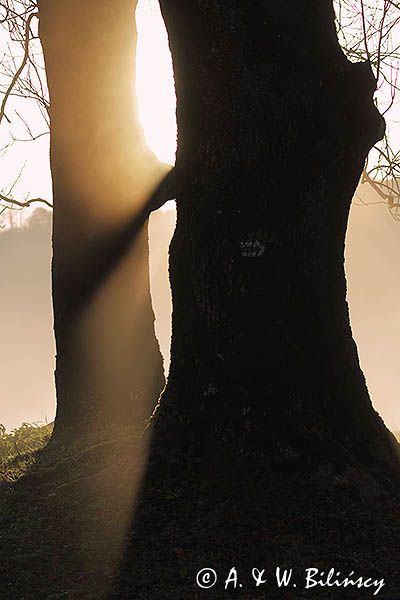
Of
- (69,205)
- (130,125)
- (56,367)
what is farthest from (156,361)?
(130,125)

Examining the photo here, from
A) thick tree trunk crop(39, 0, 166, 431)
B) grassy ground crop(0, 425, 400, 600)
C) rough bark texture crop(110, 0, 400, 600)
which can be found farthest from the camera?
thick tree trunk crop(39, 0, 166, 431)

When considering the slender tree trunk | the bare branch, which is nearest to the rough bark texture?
the slender tree trunk

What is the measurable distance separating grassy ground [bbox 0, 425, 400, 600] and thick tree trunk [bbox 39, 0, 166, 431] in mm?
2411

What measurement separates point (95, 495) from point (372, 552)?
164 cm

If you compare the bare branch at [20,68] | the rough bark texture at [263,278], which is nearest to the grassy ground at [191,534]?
the rough bark texture at [263,278]

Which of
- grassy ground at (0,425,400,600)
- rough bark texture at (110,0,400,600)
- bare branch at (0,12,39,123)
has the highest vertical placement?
bare branch at (0,12,39,123)

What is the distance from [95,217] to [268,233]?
304cm

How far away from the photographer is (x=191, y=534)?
3.91 meters

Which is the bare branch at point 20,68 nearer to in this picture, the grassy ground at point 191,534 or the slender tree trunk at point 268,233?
the slender tree trunk at point 268,233

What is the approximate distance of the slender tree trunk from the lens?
4359mm

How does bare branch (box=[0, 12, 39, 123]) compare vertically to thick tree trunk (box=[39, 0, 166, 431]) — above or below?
above

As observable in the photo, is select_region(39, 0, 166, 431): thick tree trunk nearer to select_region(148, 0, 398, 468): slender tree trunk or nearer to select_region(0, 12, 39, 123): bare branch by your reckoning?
select_region(0, 12, 39, 123): bare branch

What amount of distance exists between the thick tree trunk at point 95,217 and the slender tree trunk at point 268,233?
2.43 m

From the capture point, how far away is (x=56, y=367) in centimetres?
731
